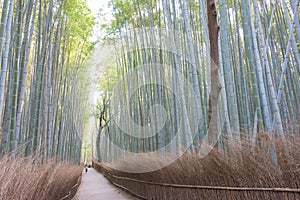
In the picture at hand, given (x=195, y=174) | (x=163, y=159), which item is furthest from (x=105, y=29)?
(x=195, y=174)

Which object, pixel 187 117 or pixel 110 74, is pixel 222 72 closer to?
pixel 187 117

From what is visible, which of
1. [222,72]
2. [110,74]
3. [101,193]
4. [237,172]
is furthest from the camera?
[110,74]

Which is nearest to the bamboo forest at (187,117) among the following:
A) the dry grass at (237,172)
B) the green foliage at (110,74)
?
the dry grass at (237,172)

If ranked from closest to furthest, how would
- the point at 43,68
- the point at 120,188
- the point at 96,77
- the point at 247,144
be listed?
1. the point at 247,144
2. the point at 43,68
3. the point at 120,188
4. the point at 96,77

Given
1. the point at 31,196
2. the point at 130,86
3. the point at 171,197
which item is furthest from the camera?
the point at 130,86

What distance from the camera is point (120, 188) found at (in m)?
7.47

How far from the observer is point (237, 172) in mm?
2379

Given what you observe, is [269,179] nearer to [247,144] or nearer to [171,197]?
[247,144]

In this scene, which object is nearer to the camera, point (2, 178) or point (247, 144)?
point (2, 178)

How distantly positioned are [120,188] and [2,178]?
239 inches

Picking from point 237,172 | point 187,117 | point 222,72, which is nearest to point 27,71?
point 187,117

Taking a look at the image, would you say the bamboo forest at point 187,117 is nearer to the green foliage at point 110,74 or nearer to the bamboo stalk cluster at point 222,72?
the bamboo stalk cluster at point 222,72

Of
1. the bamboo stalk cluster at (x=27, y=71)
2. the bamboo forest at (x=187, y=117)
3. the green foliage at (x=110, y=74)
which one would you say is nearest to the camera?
the bamboo forest at (x=187, y=117)

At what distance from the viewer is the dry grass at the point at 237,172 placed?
77.0 inches
